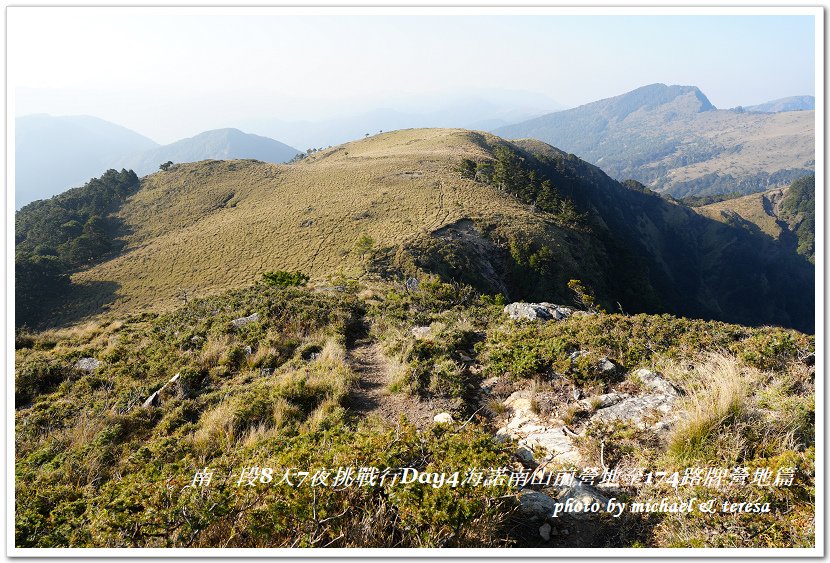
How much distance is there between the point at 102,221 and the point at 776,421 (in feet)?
217

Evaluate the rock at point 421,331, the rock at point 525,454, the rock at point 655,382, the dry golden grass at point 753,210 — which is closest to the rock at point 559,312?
the rock at point 421,331

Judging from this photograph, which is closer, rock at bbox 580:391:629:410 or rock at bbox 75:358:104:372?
rock at bbox 580:391:629:410

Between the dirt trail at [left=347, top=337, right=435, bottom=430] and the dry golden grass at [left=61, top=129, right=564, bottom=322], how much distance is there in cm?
1929

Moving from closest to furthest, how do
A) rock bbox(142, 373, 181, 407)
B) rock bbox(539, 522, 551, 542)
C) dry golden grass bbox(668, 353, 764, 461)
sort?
rock bbox(539, 522, 551, 542)
dry golden grass bbox(668, 353, 764, 461)
rock bbox(142, 373, 181, 407)

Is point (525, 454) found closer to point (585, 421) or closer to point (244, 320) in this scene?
point (585, 421)

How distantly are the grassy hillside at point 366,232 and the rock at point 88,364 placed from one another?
1714 cm

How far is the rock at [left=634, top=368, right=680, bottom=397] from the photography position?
5.23 meters

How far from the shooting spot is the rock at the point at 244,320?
10.1 meters

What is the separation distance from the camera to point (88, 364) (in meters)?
9.05

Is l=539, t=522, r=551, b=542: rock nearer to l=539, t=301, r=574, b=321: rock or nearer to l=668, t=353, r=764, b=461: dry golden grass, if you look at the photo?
l=668, t=353, r=764, b=461: dry golden grass

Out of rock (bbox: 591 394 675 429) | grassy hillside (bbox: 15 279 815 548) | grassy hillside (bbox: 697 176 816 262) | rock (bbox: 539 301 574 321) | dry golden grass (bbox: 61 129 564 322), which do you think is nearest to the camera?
grassy hillside (bbox: 15 279 815 548)

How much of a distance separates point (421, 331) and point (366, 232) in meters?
28.4

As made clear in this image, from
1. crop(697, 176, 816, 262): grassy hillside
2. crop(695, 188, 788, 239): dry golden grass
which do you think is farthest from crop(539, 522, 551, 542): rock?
crop(695, 188, 788, 239): dry golden grass

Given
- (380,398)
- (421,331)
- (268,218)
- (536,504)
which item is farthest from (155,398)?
(268,218)
